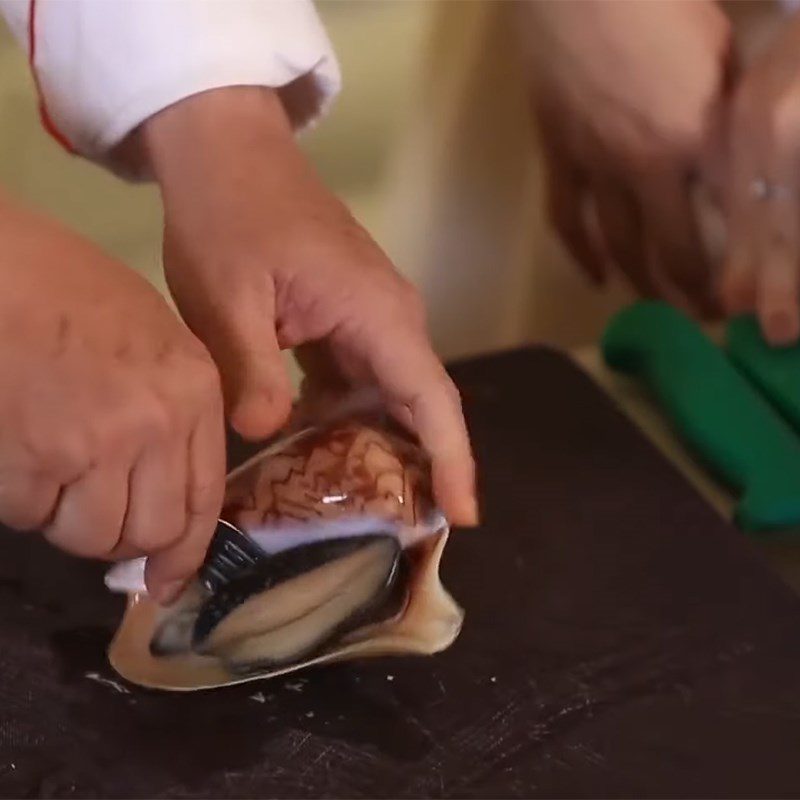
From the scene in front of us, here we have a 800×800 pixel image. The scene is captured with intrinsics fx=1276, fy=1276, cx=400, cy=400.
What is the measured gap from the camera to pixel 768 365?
619 millimetres

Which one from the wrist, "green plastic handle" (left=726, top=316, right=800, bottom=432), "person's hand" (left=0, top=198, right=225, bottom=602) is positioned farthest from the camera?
"green plastic handle" (left=726, top=316, right=800, bottom=432)

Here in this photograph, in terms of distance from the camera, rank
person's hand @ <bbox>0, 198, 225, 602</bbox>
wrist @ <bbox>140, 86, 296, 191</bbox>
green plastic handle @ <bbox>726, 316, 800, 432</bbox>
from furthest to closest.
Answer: green plastic handle @ <bbox>726, 316, 800, 432</bbox>
wrist @ <bbox>140, 86, 296, 191</bbox>
person's hand @ <bbox>0, 198, 225, 602</bbox>

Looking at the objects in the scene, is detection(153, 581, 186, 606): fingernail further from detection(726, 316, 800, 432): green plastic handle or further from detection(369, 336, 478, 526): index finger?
detection(726, 316, 800, 432): green plastic handle

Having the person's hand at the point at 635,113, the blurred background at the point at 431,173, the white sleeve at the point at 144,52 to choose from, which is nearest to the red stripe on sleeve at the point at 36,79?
the white sleeve at the point at 144,52

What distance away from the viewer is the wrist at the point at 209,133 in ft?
1.58

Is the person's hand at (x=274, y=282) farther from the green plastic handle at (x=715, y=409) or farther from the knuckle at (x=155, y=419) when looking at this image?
the green plastic handle at (x=715, y=409)

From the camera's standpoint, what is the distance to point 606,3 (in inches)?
26.7

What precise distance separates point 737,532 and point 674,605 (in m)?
0.06

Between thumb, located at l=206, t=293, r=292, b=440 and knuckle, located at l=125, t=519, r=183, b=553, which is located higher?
thumb, located at l=206, t=293, r=292, b=440

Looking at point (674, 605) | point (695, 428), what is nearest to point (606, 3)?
point (695, 428)

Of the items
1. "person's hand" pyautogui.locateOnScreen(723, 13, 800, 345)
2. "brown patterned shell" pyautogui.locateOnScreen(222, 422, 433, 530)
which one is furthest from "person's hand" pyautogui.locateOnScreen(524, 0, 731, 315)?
"brown patterned shell" pyautogui.locateOnScreen(222, 422, 433, 530)

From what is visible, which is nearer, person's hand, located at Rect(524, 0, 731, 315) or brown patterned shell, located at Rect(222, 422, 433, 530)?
brown patterned shell, located at Rect(222, 422, 433, 530)

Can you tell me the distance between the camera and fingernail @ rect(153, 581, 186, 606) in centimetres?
43

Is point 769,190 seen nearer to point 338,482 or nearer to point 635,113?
point 635,113
